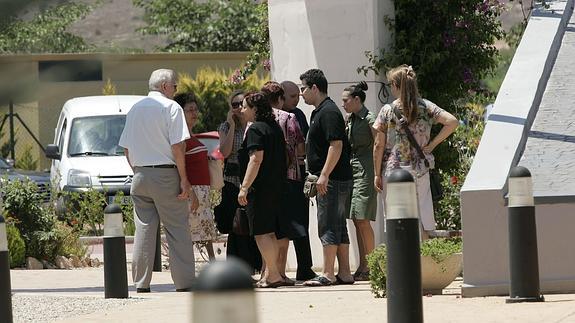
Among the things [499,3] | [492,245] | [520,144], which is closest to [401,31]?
[499,3]

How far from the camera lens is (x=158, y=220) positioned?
10164 millimetres

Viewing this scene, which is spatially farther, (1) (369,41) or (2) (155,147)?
(1) (369,41)

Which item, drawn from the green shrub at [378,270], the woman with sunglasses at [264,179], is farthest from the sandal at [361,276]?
the green shrub at [378,270]

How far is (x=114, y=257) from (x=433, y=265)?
240 cm

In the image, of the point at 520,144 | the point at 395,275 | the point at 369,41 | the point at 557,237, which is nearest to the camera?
the point at 395,275

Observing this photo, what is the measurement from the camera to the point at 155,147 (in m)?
9.84

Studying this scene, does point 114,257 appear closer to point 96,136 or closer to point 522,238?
point 522,238

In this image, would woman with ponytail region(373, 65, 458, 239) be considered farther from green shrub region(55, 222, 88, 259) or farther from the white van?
the white van

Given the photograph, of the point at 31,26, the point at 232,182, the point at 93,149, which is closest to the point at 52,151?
the point at 93,149

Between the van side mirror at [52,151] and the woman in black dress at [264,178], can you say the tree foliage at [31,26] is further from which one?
the van side mirror at [52,151]

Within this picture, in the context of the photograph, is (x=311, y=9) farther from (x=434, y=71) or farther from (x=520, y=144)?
(x=520, y=144)

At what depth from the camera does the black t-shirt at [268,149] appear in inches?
404

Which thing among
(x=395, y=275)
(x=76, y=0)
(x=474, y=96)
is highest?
(x=474, y=96)

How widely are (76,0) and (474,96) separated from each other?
41.1 ft
